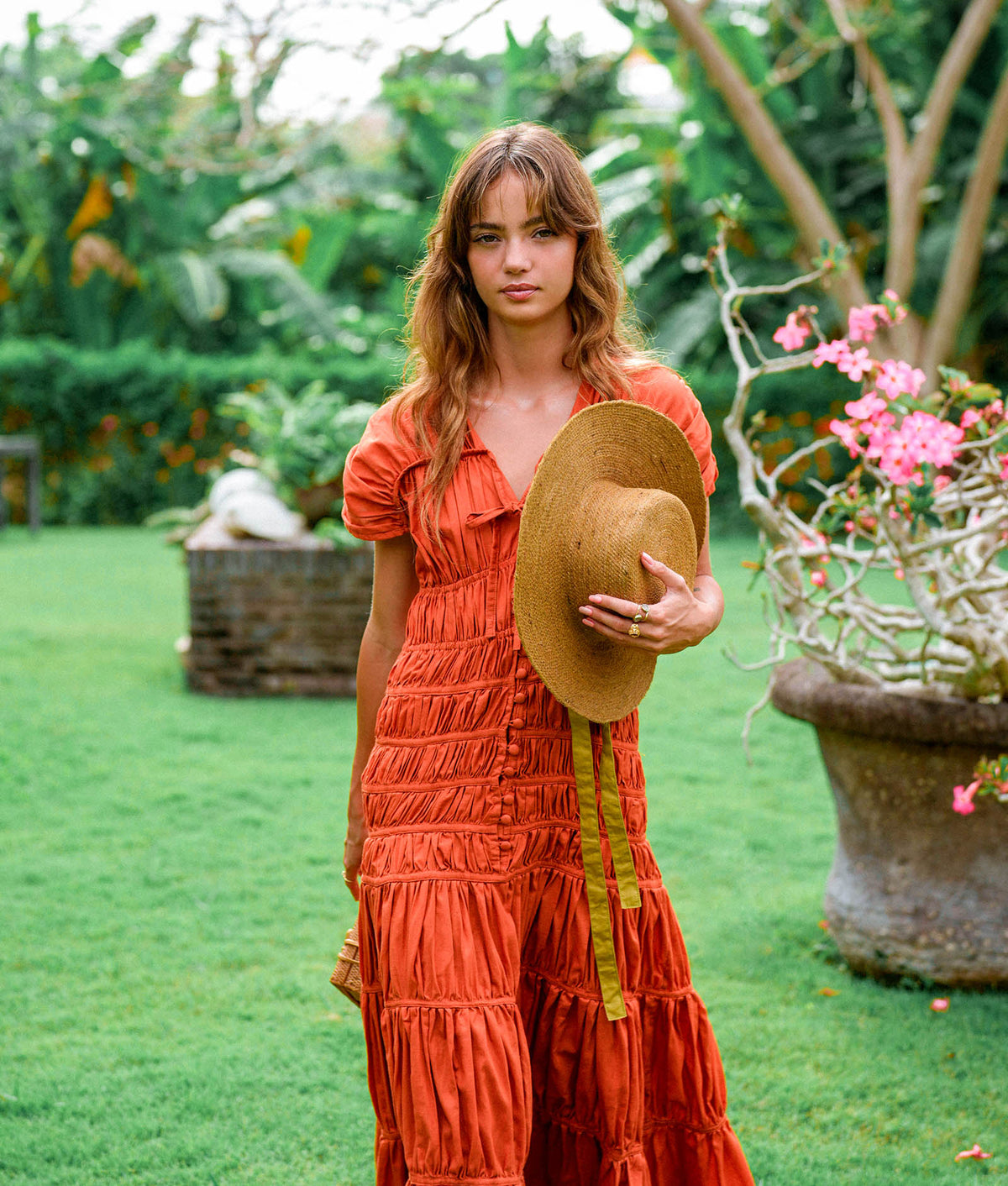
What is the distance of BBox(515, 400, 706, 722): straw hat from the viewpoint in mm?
2037

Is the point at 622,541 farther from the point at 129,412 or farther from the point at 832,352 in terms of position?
the point at 129,412

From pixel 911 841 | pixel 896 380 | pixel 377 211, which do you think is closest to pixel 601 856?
pixel 896 380

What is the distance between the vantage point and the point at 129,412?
15.1 metres

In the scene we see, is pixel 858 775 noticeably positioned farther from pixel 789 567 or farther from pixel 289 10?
pixel 289 10

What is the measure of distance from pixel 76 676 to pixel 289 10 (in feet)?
16.6

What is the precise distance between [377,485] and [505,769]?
0.50m

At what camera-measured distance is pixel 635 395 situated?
7.54 ft

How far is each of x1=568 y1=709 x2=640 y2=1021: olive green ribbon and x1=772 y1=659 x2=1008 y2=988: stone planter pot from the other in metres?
1.59

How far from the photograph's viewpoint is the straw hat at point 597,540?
2037 millimetres

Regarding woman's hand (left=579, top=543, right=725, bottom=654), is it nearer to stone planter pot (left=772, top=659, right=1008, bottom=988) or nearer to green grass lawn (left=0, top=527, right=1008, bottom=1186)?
green grass lawn (left=0, top=527, right=1008, bottom=1186)

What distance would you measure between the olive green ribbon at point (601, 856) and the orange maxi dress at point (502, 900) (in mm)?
36

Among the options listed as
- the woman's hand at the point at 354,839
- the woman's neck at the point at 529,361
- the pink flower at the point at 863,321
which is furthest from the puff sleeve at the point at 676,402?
the pink flower at the point at 863,321

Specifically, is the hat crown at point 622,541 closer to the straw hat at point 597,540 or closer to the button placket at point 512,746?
the straw hat at point 597,540

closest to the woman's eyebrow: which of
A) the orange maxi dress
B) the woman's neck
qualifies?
the woman's neck
